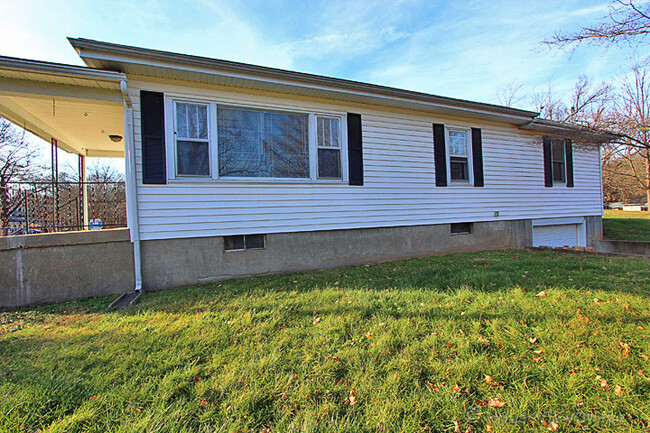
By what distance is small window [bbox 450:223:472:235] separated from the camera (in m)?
7.34

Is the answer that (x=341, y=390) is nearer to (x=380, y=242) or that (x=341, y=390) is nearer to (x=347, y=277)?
(x=347, y=277)

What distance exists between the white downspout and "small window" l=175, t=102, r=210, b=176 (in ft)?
2.09

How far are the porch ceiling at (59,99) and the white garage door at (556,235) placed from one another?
1049cm

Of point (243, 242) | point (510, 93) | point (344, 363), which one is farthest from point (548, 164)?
point (510, 93)

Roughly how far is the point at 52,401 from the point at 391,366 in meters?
2.24

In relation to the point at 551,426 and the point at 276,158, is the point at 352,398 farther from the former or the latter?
the point at 276,158

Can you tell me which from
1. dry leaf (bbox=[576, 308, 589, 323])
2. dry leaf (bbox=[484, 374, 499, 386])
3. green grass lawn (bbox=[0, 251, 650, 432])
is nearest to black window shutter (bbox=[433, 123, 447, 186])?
green grass lawn (bbox=[0, 251, 650, 432])

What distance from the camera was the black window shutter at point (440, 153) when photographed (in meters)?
7.01

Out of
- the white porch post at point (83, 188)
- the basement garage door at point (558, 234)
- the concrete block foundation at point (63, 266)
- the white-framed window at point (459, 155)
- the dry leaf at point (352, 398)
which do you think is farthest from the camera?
the basement garage door at point (558, 234)

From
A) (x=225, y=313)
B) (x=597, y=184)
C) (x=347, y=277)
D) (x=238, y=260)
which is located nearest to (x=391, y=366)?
(x=225, y=313)

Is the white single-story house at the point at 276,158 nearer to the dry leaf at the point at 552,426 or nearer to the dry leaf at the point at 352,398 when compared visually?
the dry leaf at the point at 352,398

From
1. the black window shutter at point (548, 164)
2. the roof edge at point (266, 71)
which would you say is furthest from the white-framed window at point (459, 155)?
the black window shutter at point (548, 164)

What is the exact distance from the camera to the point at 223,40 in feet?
22.5

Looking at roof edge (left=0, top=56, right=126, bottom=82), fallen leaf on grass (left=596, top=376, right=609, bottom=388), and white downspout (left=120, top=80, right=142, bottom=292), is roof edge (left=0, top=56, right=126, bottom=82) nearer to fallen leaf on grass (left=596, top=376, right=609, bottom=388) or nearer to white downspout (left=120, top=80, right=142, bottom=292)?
white downspout (left=120, top=80, right=142, bottom=292)
